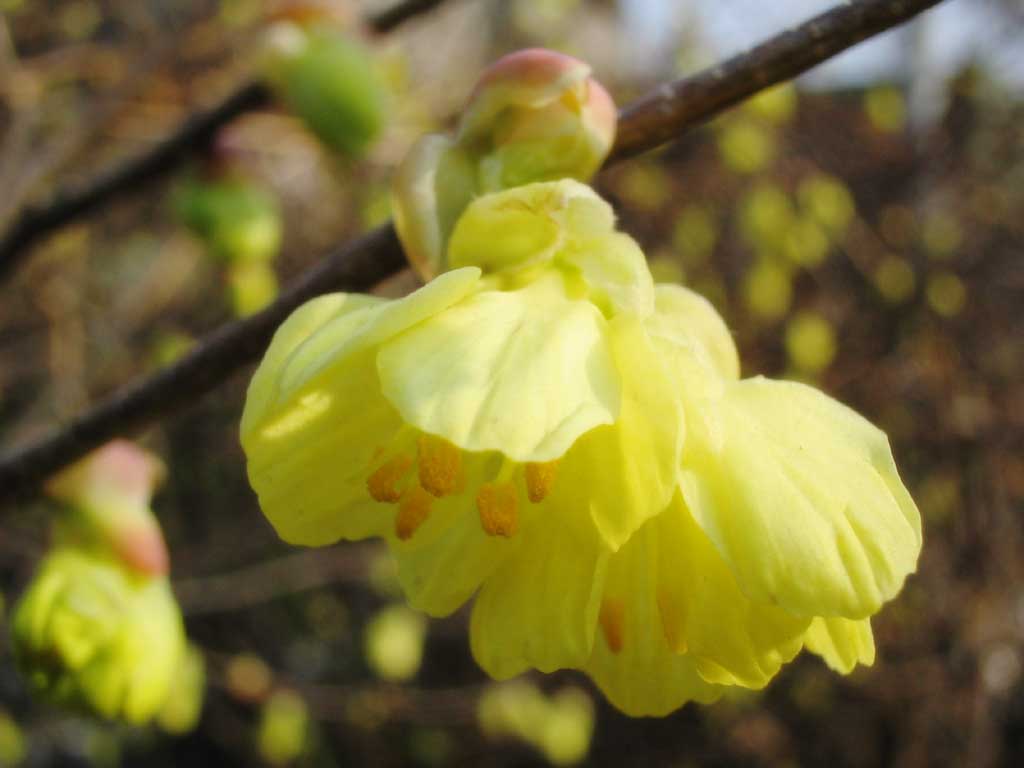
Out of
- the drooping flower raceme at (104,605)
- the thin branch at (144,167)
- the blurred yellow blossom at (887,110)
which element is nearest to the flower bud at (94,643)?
the drooping flower raceme at (104,605)

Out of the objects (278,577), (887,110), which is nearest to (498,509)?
(278,577)

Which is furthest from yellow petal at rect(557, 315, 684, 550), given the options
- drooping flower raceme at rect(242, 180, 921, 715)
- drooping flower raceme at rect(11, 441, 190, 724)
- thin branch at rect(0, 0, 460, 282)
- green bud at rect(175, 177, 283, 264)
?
green bud at rect(175, 177, 283, 264)

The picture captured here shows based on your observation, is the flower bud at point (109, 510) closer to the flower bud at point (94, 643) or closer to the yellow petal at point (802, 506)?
the flower bud at point (94, 643)

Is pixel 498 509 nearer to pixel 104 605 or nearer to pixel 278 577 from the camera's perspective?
pixel 104 605

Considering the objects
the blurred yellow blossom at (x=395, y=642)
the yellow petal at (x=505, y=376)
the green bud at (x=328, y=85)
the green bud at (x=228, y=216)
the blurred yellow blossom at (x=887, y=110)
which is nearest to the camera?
the yellow petal at (x=505, y=376)

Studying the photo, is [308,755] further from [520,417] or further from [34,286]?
[520,417]
